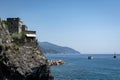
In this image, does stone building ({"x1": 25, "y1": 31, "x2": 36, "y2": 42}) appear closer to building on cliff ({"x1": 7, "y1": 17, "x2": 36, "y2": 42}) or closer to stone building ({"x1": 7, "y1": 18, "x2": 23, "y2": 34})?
building on cliff ({"x1": 7, "y1": 17, "x2": 36, "y2": 42})

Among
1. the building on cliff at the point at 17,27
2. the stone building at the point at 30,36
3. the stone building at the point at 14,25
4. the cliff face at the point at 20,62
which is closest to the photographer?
the cliff face at the point at 20,62

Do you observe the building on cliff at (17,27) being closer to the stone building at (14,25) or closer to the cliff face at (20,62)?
the stone building at (14,25)

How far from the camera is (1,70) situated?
A: 138 feet

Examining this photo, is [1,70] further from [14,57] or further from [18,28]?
[18,28]

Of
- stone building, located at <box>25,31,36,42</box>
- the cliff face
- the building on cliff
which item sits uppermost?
the building on cliff

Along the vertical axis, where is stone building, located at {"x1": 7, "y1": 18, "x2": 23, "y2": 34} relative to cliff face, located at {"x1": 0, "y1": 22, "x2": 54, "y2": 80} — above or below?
above

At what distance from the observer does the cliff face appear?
138 feet

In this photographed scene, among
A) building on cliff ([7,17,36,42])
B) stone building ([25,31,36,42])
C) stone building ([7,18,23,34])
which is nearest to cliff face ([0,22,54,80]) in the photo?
stone building ([25,31,36,42])

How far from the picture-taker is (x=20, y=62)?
42875 mm

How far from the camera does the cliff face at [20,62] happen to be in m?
42.1

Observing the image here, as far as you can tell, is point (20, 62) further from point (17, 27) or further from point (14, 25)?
point (14, 25)

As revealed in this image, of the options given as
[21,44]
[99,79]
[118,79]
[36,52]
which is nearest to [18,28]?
[21,44]

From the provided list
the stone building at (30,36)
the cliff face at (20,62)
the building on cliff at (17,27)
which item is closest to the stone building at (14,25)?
the building on cliff at (17,27)

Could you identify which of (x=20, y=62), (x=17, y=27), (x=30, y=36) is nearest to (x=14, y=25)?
(x=17, y=27)
